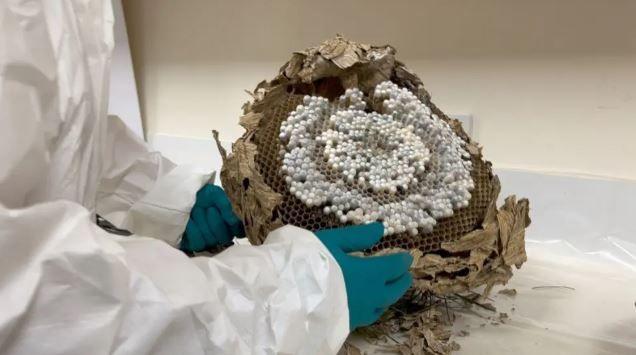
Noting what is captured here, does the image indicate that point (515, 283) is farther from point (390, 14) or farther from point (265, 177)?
point (390, 14)

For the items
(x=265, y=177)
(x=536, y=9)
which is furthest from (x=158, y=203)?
(x=536, y=9)

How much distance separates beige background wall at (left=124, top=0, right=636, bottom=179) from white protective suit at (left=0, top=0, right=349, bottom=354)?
47 cm

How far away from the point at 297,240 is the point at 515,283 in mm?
340

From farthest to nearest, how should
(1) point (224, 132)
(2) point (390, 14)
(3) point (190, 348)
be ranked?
(1) point (224, 132), (2) point (390, 14), (3) point (190, 348)

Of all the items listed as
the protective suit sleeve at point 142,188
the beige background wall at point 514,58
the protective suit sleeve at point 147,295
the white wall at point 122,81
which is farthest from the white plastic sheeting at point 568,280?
the white wall at point 122,81

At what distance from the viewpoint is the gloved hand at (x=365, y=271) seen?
49cm

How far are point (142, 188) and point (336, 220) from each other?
353 mm

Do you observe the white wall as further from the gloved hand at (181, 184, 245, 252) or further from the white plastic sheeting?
the white plastic sheeting

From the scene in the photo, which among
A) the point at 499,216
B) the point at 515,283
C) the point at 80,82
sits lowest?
the point at 515,283

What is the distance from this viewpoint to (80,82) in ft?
1.46

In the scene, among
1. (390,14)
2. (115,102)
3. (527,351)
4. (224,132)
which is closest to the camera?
(527,351)

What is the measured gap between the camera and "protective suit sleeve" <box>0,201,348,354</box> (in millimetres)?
333

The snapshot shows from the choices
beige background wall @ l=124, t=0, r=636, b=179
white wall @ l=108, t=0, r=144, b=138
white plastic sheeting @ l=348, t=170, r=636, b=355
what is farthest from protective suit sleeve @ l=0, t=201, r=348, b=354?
white wall @ l=108, t=0, r=144, b=138

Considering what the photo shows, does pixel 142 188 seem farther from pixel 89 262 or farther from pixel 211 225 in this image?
pixel 89 262
